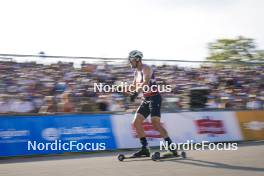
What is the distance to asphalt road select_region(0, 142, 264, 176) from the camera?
7.75 metres

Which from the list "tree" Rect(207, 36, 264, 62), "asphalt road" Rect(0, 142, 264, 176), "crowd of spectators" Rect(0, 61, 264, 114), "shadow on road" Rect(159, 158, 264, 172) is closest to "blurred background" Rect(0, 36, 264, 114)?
"crowd of spectators" Rect(0, 61, 264, 114)

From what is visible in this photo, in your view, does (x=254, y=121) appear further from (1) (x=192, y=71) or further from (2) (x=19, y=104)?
(2) (x=19, y=104)

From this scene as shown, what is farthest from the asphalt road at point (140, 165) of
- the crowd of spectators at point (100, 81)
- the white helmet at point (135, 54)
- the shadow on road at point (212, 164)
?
the white helmet at point (135, 54)

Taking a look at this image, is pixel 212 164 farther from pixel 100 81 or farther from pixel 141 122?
pixel 100 81

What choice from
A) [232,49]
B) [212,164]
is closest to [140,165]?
[212,164]

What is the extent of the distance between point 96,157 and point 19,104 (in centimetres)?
260

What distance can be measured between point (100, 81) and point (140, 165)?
5688 millimetres

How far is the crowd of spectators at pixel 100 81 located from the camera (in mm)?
11984

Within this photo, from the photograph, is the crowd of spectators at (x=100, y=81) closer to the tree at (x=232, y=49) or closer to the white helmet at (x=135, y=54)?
the white helmet at (x=135, y=54)

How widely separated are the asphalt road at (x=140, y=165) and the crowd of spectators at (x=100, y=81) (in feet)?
5.70

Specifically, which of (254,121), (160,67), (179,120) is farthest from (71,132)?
(254,121)

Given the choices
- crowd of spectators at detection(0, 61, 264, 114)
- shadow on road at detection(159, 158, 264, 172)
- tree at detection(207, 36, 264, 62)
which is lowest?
shadow on road at detection(159, 158, 264, 172)

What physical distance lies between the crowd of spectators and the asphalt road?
5.70 feet

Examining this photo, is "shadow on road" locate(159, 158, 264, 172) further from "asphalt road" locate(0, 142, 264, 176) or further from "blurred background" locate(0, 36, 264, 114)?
"blurred background" locate(0, 36, 264, 114)
